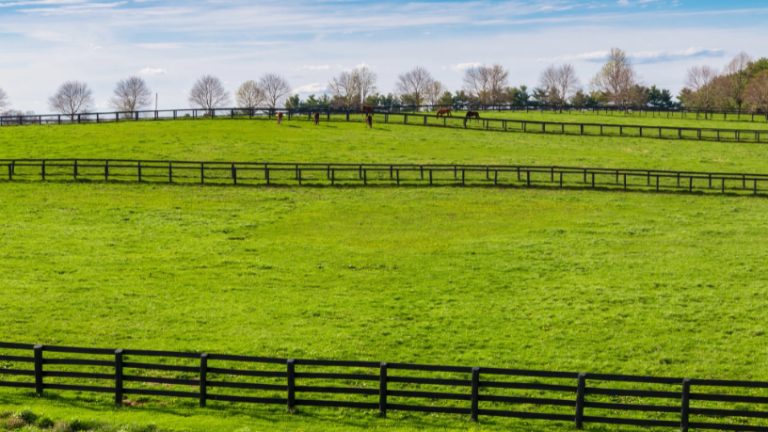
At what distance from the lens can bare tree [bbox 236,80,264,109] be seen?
16762cm

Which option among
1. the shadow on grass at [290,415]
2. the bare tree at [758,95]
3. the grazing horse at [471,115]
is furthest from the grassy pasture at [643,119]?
the shadow on grass at [290,415]

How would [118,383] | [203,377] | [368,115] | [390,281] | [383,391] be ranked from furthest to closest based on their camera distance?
[368,115]
[390,281]
[118,383]
[203,377]
[383,391]

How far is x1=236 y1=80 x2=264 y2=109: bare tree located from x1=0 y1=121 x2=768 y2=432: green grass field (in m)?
123

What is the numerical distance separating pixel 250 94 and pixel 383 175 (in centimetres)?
12181

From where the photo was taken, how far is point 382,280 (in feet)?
96.2

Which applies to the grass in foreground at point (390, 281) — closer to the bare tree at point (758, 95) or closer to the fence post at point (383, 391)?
the fence post at point (383, 391)

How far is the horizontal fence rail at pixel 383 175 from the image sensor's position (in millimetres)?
48219

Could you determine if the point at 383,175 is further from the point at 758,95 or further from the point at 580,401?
the point at 758,95

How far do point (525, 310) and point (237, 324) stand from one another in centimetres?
871

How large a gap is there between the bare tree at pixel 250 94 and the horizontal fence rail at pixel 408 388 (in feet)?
488

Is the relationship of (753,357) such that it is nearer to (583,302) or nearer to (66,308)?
(583,302)

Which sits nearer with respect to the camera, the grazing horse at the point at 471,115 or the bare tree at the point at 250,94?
the grazing horse at the point at 471,115

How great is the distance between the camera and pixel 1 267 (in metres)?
30.2

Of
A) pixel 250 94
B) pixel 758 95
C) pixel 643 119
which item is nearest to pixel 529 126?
pixel 643 119
